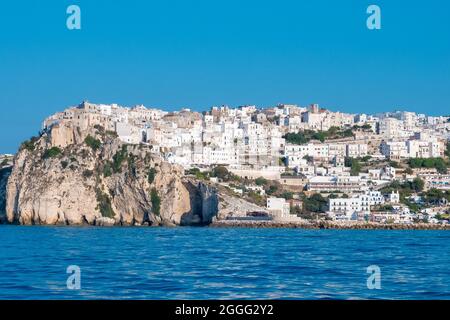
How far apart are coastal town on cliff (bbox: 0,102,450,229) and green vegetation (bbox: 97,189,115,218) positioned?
72mm

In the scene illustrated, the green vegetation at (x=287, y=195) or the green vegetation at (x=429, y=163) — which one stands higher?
the green vegetation at (x=429, y=163)

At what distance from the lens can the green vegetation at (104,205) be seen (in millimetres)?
60719

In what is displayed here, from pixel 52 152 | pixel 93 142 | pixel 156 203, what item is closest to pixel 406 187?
pixel 156 203

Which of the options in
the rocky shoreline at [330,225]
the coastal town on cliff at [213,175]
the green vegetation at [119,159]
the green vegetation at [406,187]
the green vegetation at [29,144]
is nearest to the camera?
the rocky shoreline at [330,225]

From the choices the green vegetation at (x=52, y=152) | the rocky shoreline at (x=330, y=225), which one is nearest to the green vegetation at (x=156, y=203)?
the rocky shoreline at (x=330, y=225)

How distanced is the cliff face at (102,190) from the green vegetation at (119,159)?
0.07m

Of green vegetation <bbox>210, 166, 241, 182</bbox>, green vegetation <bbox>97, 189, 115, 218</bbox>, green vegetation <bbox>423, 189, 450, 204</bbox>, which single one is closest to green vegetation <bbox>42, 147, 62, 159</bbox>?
green vegetation <bbox>97, 189, 115, 218</bbox>

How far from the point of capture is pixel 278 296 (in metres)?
14.3

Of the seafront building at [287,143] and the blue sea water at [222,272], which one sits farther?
the seafront building at [287,143]

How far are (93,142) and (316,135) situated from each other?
38364 millimetres

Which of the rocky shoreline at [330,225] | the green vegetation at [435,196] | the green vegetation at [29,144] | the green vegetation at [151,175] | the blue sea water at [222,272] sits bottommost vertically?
the rocky shoreline at [330,225]

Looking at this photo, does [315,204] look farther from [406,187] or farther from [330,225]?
[406,187]

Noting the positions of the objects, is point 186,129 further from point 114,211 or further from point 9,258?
point 9,258

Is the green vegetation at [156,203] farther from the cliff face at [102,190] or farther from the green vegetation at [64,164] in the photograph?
the green vegetation at [64,164]
